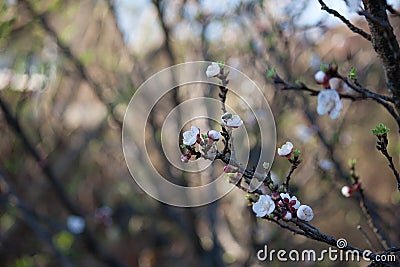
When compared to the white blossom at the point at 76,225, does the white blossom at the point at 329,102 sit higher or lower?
higher

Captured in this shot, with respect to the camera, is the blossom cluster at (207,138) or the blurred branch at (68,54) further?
the blurred branch at (68,54)

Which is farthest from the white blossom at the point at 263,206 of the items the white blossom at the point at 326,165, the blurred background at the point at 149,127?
the white blossom at the point at 326,165

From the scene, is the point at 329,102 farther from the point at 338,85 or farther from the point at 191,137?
the point at 191,137

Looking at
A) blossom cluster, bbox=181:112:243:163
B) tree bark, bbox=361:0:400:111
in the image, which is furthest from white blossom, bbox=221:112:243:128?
tree bark, bbox=361:0:400:111

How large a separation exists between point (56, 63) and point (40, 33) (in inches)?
9.1

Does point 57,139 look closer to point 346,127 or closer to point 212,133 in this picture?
point 346,127

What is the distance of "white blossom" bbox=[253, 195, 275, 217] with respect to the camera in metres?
1.11

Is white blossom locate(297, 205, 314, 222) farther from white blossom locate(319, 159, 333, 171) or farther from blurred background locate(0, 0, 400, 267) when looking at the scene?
white blossom locate(319, 159, 333, 171)

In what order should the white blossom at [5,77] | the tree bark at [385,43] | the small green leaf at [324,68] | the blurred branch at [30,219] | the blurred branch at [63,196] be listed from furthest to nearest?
the white blossom at [5,77], the blurred branch at [63,196], the blurred branch at [30,219], the tree bark at [385,43], the small green leaf at [324,68]

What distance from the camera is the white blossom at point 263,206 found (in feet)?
3.63

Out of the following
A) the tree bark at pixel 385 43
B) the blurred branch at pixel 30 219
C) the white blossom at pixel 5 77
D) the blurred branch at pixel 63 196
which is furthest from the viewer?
the white blossom at pixel 5 77

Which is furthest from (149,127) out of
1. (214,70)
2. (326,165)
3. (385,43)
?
(385,43)

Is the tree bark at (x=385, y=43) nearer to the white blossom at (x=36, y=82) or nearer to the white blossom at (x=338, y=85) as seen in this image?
the white blossom at (x=338, y=85)

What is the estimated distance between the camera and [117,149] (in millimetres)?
3475
